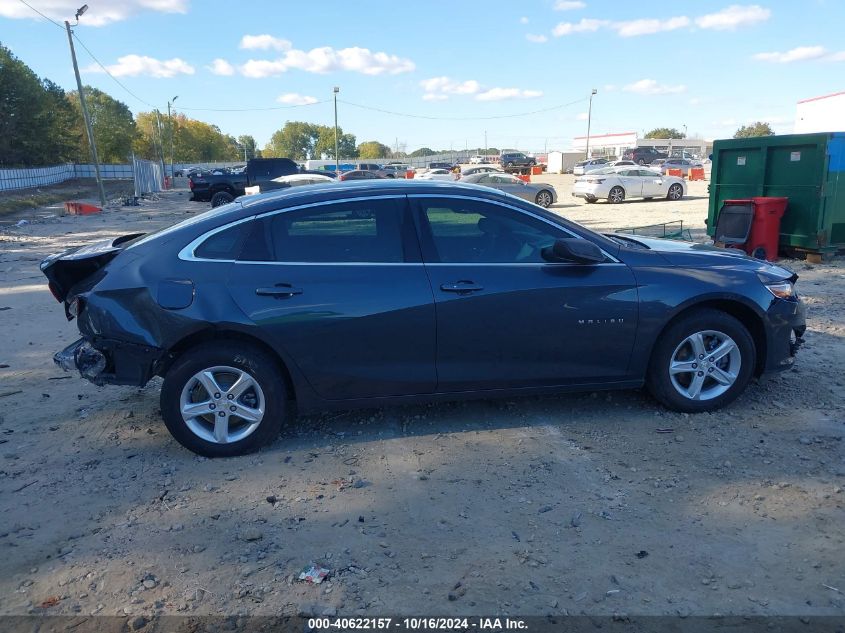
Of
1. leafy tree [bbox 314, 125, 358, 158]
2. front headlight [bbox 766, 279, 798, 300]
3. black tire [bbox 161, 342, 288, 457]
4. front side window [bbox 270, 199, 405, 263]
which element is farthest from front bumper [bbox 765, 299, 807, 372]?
leafy tree [bbox 314, 125, 358, 158]

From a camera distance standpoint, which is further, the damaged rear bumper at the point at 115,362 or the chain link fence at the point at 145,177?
the chain link fence at the point at 145,177

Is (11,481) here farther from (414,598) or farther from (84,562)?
(414,598)

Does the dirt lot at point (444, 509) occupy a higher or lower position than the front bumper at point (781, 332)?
lower

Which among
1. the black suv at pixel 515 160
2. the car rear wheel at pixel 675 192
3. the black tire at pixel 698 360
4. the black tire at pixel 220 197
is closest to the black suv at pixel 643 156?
the black suv at pixel 515 160

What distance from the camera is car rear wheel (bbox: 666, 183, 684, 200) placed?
26647mm

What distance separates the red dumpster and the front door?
7.08m

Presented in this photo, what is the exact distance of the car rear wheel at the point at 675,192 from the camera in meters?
26.6

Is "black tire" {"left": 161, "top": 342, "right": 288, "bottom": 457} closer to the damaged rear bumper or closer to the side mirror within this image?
the damaged rear bumper

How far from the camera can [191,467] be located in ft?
13.3

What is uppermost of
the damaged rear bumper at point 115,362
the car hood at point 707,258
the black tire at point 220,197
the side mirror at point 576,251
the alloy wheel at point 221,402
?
the side mirror at point 576,251

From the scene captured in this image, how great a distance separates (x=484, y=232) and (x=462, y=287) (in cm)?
45

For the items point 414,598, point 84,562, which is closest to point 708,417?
point 414,598

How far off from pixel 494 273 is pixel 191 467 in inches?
89.0

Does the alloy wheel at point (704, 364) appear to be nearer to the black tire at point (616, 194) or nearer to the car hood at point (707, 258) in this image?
the car hood at point (707, 258)
